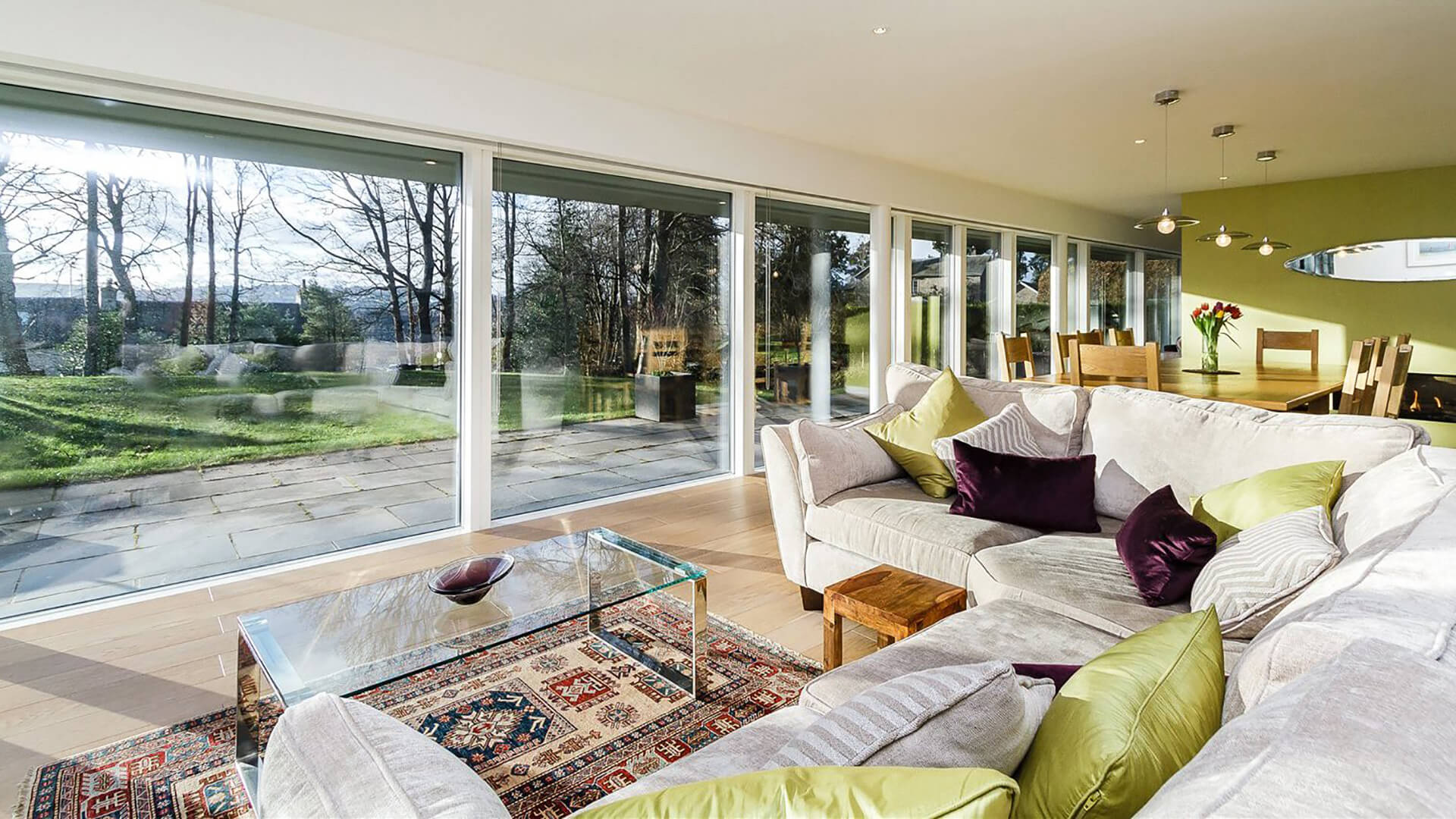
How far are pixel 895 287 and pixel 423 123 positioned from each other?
4.16m

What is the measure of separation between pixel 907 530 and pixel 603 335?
107 inches

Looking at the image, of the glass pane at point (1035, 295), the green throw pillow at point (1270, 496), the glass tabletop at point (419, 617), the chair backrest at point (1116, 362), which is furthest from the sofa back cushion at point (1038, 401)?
the glass pane at point (1035, 295)

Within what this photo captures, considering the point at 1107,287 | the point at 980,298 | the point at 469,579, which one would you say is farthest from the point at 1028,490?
the point at 1107,287

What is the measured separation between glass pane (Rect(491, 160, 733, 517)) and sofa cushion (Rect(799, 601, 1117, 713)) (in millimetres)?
3142

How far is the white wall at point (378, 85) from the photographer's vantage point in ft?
9.48

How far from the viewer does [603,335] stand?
4738mm

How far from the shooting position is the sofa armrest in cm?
297

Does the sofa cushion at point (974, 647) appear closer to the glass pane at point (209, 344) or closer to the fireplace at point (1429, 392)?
the glass pane at point (209, 344)

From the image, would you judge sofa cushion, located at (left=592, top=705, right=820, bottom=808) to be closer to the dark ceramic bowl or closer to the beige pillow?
the dark ceramic bowl

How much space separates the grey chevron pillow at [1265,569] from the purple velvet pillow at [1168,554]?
0.31 feet

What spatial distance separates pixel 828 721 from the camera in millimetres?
854

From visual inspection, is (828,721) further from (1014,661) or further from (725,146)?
(725,146)

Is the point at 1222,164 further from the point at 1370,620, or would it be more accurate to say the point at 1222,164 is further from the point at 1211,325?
the point at 1370,620

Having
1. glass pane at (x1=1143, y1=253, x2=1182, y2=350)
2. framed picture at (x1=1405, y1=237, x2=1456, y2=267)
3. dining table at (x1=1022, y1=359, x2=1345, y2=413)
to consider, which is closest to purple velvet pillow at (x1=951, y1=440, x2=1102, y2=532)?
dining table at (x1=1022, y1=359, x2=1345, y2=413)
